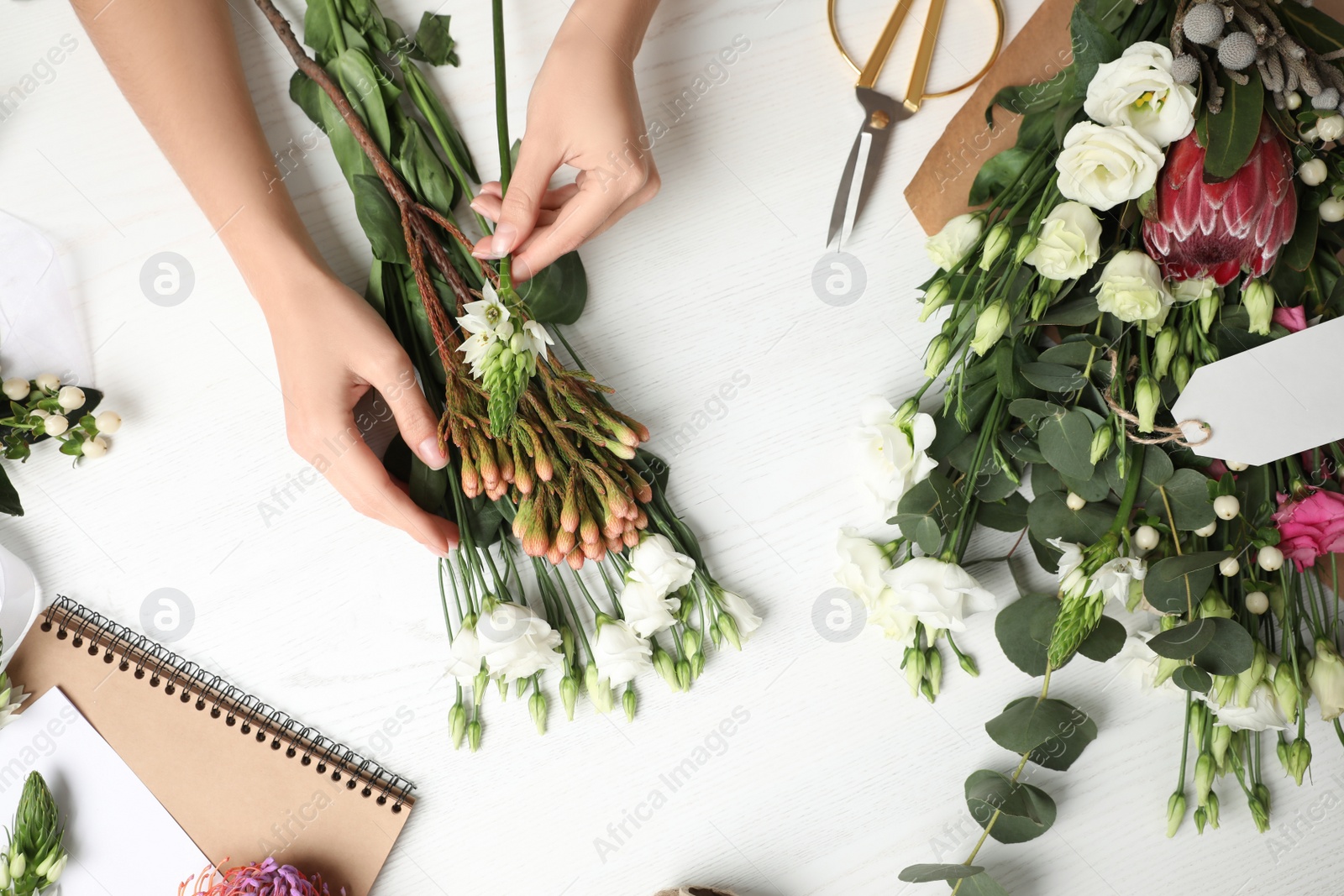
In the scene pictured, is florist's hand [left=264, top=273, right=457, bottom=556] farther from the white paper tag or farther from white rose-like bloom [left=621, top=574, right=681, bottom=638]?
the white paper tag

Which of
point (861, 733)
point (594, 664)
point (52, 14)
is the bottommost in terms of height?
point (861, 733)

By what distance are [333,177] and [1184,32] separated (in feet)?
2.37

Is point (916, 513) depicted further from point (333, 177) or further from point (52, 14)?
point (52, 14)

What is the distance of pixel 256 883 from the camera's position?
75cm

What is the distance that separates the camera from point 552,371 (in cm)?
68

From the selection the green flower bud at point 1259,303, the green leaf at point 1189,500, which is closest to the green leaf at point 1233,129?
the green flower bud at point 1259,303

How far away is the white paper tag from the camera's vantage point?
22.8 inches

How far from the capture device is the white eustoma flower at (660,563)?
71 cm

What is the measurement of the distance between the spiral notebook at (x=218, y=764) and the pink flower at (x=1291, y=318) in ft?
2.87

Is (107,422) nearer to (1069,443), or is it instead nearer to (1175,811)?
(1069,443)

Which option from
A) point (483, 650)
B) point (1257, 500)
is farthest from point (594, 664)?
point (1257, 500)

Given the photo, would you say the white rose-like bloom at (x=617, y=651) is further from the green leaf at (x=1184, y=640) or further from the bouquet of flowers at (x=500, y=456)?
the green leaf at (x=1184, y=640)

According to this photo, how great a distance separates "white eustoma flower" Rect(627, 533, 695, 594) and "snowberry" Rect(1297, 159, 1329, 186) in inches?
21.2

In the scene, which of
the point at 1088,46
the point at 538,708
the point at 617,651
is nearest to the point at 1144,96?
the point at 1088,46
